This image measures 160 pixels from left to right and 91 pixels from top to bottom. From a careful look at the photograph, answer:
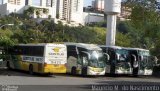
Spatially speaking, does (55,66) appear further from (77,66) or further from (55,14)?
(55,14)

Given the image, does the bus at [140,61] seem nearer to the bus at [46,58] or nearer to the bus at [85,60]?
the bus at [85,60]

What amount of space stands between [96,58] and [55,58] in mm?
3807

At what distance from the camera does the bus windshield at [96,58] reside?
31594mm

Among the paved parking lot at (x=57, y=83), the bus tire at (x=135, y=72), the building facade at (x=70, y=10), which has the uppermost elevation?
the building facade at (x=70, y=10)

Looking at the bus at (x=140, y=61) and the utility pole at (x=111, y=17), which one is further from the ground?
the utility pole at (x=111, y=17)

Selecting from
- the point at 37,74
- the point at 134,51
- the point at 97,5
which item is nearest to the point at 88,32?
the point at 134,51

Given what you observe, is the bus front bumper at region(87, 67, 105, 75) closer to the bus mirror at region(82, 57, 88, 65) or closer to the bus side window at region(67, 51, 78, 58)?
the bus mirror at region(82, 57, 88, 65)

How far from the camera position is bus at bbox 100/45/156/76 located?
113ft

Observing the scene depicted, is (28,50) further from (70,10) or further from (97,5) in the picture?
(97,5)

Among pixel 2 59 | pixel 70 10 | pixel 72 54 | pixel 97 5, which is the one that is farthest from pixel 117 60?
pixel 97 5

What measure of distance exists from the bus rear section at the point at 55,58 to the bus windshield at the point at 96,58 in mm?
2453

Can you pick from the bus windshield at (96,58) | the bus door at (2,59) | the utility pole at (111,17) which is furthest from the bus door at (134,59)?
the bus door at (2,59)

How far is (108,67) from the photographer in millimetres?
34719

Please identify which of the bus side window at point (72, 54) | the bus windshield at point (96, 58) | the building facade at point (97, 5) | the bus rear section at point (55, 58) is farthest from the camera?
the building facade at point (97, 5)
